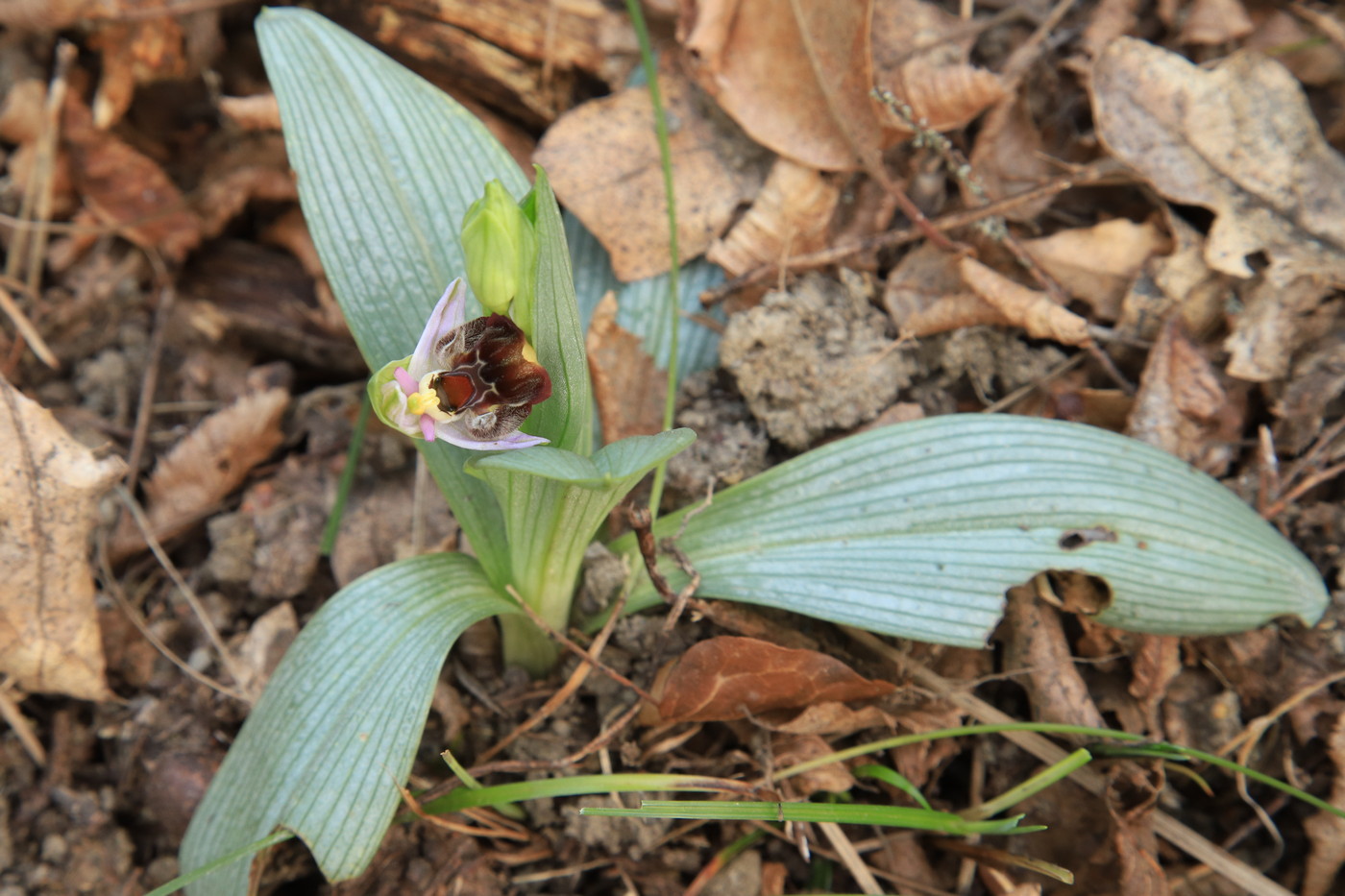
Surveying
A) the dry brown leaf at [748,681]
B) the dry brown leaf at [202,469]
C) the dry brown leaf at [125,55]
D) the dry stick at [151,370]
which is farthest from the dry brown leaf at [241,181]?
the dry brown leaf at [748,681]

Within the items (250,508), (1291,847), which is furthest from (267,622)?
(1291,847)

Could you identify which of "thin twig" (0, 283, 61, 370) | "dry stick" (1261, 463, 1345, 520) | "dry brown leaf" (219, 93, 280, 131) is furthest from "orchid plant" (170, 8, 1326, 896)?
"thin twig" (0, 283, 61, 370)

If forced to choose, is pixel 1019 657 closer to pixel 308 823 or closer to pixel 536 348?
pixel 536 348

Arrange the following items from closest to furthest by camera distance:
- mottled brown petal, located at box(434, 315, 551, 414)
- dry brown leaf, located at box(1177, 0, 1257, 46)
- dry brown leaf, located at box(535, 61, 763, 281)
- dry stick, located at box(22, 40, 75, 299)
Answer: mottled brown petal, located at box(434, 315, 551, 414) < dry brown leaf, located at box(535, 61, 763, 281) < dry brown leaf, located at box(1177, 0, 1257, 46) < dry stick, located at box(22, 40, 75, 299)

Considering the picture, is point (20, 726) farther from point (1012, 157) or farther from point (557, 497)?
point (1012, 157)

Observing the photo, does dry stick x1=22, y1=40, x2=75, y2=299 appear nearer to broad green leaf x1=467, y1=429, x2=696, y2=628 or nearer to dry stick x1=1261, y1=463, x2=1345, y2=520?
broad green leaf x1=467, y1=429, x2=696, y2=628

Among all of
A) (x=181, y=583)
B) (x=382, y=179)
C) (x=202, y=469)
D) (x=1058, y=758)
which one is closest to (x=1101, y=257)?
(x=1058, y=758)
